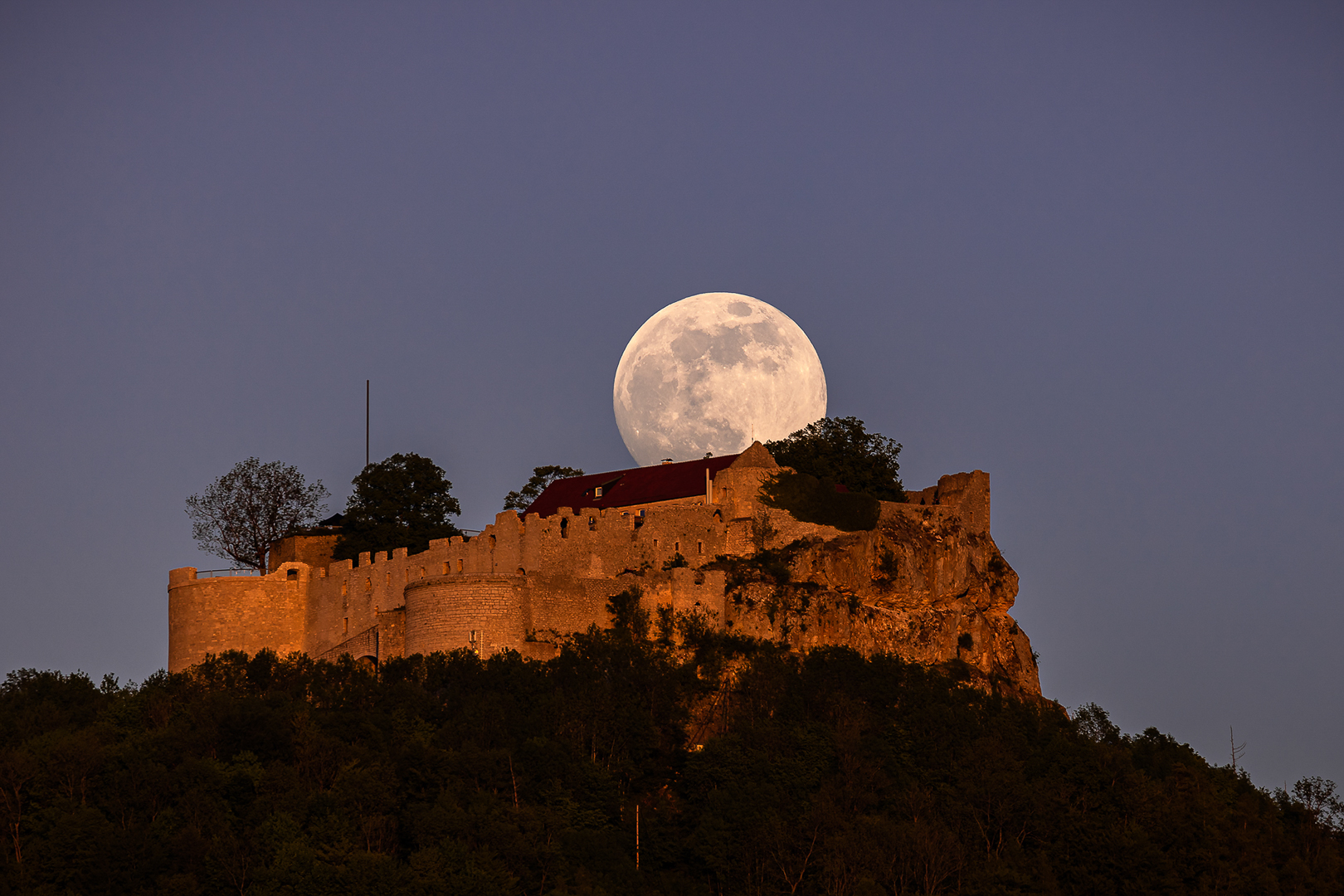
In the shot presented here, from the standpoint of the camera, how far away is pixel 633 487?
7912 cm

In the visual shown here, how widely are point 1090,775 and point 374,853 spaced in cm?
2226

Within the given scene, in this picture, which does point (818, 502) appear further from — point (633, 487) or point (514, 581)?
point (514, 581)

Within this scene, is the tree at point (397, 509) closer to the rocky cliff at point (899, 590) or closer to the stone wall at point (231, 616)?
the stone wall at point (231, 616)

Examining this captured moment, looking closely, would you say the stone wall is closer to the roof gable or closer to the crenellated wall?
the crenellated wall

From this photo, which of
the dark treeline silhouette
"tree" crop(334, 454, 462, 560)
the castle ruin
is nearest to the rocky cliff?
the castle ruin

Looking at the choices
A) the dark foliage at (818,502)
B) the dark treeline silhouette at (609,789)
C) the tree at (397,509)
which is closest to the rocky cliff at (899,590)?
the dark foliage at (818,502)

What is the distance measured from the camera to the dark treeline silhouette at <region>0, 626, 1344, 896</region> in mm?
60812

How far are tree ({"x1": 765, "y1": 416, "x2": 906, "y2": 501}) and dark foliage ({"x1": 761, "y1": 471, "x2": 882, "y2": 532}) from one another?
244cm

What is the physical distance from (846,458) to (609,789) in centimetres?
2064

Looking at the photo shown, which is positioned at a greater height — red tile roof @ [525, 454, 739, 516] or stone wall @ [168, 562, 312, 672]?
red tile roof @ [525, 454, 739, 516]

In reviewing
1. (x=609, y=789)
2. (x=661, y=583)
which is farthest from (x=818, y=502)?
(x=609, y=789)

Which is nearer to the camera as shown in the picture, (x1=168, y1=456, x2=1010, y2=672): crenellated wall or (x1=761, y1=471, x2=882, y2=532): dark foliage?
(x1=168, y1=456, x2=1010, y2=672): crenellated wall

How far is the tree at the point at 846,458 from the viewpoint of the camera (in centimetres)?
8006

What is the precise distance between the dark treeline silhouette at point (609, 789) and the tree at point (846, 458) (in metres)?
9.19
